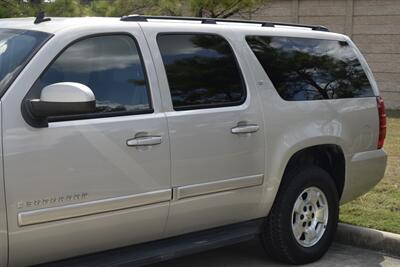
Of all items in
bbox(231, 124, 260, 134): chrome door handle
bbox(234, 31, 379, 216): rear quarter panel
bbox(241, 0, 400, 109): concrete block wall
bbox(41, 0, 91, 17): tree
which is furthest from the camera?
bbox(241, 0, 400, 109): concrete block wall

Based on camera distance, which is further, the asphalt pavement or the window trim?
the asphalt pavement

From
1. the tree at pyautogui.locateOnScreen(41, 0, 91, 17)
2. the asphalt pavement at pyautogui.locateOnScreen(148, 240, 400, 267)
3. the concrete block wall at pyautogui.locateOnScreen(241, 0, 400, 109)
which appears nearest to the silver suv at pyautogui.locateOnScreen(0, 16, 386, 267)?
the asphalt pavement at pyautogui.locateOnScreen(148, 240, 400, 267)

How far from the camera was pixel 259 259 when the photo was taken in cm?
548

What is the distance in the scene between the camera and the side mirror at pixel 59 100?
3551 millimetres

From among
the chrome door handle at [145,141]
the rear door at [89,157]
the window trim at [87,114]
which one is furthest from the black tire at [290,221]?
the window trim at [87,114]

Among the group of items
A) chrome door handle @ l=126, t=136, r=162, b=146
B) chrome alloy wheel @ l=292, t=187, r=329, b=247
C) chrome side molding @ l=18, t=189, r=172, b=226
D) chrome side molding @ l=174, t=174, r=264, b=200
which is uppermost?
chrome door handle @ l=126, t=136, r=162, b=146

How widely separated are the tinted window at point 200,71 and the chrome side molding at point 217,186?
555 mm

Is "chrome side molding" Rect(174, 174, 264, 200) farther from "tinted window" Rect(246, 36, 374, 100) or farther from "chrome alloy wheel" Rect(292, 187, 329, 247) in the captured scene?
"tinted window" Rect(246, 36, 374, 100)

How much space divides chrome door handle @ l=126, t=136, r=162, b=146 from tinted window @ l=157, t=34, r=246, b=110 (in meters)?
0.32

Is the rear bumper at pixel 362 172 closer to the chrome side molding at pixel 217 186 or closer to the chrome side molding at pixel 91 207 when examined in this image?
the chrome side molding at pixel 217 186

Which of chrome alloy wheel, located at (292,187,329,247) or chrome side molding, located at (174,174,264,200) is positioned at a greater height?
chrome side molding, located at (174,174,264,200)

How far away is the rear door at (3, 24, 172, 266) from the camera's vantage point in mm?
3562

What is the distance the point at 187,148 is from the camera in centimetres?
430

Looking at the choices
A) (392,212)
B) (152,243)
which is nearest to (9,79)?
(152,243)
